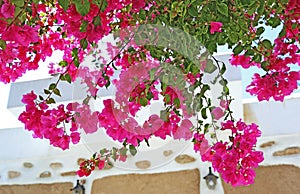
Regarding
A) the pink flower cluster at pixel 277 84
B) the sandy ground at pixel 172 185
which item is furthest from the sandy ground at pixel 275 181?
the pink flower cluster at pixel 277 84

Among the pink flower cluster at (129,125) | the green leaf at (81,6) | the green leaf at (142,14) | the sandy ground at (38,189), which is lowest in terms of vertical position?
the sandy ground at (38,189)

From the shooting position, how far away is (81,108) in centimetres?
124

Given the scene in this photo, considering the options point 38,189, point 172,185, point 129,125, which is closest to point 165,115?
point 129,125

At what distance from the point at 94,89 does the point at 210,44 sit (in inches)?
16.7

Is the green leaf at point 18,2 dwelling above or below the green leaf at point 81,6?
above

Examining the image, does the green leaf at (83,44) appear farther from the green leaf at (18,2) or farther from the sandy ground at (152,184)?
the sandy ground at (152,184)

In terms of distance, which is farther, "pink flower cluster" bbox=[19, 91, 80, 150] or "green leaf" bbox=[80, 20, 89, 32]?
"pink flower cluster" bbox=[19, 91, 80, 150]

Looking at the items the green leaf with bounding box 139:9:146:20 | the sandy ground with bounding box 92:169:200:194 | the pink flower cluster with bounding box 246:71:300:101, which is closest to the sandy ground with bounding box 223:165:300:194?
the sandy ground with bounding box 92:169:200:194

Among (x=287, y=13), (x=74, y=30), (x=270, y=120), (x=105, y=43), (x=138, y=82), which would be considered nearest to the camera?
(x=74, y=30)

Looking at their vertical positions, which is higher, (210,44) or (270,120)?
(210,44)

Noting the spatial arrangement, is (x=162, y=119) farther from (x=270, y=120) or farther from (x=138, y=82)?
(x=270, y=120)

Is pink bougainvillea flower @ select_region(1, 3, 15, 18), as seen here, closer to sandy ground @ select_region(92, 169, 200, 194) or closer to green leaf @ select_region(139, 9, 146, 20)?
green leaf @ select_region(139, 9, 146, 20)

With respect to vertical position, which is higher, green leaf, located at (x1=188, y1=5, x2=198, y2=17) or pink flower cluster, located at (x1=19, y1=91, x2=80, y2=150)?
green leaf, located at (x1=188, y1=5, x2=198, y2=17)

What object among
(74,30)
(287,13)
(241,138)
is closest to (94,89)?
(74,30)
